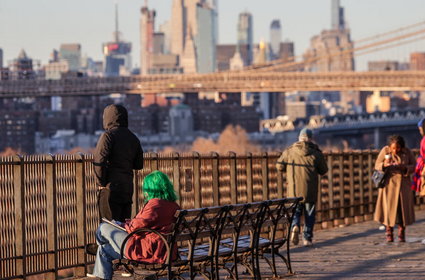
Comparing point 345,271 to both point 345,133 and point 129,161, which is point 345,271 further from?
point 345,133

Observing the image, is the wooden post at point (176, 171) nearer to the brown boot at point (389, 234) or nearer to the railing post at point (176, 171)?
the railing post at point (176, 171)

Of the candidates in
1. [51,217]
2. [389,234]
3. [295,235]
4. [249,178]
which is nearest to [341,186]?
[249,178]

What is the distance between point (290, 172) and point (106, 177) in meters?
4.78

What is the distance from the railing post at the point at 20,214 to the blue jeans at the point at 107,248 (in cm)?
169

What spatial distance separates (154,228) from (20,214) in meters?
2.09

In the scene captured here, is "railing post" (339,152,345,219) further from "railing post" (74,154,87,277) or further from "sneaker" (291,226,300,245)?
"railing post" (74,154,87,277)

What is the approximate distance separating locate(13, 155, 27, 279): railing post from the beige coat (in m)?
5.51

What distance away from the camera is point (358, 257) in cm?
1602

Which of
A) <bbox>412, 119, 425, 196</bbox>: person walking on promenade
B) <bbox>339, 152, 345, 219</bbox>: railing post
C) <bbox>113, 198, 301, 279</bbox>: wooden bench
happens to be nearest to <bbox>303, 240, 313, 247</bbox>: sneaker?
<bbox>412, 119, 425, 196</bbox>: person walking on promenade

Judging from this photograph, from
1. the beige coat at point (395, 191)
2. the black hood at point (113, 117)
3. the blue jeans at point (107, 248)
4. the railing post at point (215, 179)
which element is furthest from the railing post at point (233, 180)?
the blue jeans at point (107, 248)

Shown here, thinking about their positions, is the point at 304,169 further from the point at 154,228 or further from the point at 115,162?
the point at 154,228

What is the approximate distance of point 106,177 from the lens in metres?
13.1

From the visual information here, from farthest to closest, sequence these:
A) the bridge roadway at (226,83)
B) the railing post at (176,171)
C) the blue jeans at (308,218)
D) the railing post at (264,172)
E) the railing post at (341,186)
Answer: the bridge roadway at (226,83) < the railing post at (341,186) < the railing post at (264,172) < the blue jeans at (308,218) < the railing post at (176,171)

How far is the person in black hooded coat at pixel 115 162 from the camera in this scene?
13.1 metres
